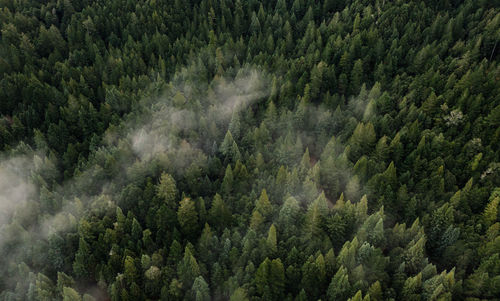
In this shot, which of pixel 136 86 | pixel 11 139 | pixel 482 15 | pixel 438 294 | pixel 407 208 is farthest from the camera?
pixel 482 15

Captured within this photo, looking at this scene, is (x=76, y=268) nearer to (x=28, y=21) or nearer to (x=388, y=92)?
(x=388, y=92)

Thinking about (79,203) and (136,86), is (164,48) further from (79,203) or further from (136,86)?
(79,203)

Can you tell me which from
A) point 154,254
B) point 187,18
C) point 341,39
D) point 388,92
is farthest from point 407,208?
point 187,18

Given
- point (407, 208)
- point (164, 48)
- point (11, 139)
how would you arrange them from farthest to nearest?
1. point (164, 48)
2. point (11, 139)
3. point (407, 208)

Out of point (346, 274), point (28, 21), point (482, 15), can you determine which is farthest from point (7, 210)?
point (482, 15)

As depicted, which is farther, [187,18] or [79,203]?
[187,18]

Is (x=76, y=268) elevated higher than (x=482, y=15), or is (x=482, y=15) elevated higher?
(x=482, y=15)
